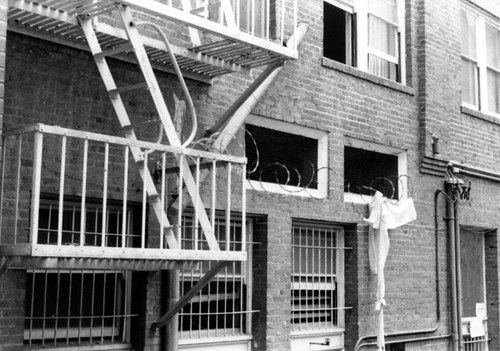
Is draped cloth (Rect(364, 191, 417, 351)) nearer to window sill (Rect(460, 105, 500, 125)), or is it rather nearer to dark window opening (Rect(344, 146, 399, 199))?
dark window opening (Rect(344, 146, 399, 199))

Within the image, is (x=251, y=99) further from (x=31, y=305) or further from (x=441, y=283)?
(x=441, y=283)

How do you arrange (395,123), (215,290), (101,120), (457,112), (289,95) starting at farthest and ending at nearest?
(457,112) < (395,123) < (289,95) < (215,290) < (101,120)

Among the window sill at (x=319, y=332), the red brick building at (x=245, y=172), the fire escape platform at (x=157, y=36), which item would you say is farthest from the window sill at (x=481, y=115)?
the fire escape platform at (x=157, y=36)

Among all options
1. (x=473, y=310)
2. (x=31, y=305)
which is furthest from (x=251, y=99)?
(x=473, y=310)

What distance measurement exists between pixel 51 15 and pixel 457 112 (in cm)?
804

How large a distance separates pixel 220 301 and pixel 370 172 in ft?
11.9

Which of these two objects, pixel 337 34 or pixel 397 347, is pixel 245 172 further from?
pixel 397 347

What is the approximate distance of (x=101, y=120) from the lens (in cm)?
801

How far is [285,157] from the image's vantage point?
10.4 meters

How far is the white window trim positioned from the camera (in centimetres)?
1123

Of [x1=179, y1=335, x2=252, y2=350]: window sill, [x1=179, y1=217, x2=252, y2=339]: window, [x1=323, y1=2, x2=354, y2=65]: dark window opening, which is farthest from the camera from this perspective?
[x1=323, y1=2, x2=354, y2=65]: dark window opening

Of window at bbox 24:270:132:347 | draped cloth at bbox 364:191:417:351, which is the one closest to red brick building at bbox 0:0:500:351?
window at bbox 24:270:132:347

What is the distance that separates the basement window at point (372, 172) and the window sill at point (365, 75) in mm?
932

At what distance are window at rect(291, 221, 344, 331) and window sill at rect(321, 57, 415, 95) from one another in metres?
2.16
